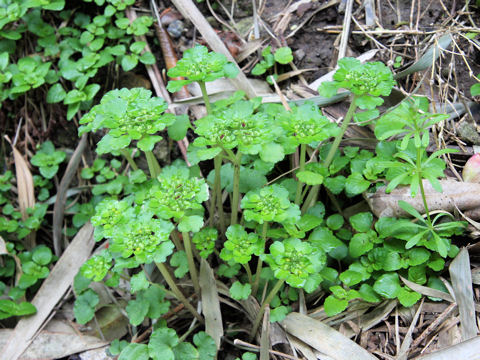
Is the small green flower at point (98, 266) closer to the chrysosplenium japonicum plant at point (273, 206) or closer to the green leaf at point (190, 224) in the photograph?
the chrysosplenium japonicum plant at point (273, 206)

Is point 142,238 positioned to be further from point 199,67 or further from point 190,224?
point 199,67

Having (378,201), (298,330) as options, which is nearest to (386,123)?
(378,201)

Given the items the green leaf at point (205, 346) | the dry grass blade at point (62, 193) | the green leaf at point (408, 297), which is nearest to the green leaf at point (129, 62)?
the dry grass blade at point (62, 193)

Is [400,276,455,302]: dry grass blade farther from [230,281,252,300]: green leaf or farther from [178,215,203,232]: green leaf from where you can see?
[178,215,203,232]: green leaf

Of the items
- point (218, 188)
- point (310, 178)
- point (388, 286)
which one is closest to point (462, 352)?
point (388, 286)

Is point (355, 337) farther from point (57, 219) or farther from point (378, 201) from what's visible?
point (57, 219)

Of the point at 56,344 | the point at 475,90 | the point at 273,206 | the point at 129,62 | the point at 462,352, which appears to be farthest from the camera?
the point at 129,62
